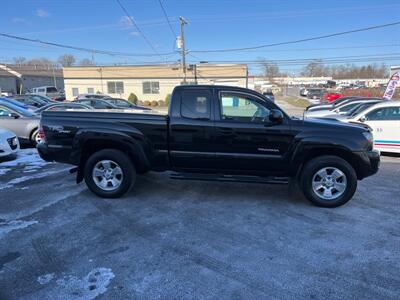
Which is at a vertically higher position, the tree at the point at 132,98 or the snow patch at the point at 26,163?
the tree at the point at 132,98

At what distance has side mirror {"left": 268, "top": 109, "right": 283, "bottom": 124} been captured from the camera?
465 cm

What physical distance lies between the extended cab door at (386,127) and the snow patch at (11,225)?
8.80 m

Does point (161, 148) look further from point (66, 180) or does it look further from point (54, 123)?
point (66, 180)

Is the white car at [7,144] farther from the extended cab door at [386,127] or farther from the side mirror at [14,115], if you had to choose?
the extended cab door at [386,127]

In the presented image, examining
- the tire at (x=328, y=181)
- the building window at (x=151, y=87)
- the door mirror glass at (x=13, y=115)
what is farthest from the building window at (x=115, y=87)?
the tire at (x=328, y=181)

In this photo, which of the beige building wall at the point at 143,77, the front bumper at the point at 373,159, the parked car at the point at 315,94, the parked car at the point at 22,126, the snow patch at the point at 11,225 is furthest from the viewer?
the parked car at the point at 315,94

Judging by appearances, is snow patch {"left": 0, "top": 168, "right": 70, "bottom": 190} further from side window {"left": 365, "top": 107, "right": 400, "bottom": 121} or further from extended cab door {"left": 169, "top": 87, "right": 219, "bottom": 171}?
side window {"left": 365, "top": 107, "right": 400, "bottom": 121}

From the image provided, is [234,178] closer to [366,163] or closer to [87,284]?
[366,163]

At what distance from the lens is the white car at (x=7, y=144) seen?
25.2 feet

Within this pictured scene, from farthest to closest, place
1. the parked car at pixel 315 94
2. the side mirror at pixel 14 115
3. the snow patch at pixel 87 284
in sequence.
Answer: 1. the parked car at pixel 315 94
2. the side mirror at pixel 14 115
3. the snow patch at pixel 87 284

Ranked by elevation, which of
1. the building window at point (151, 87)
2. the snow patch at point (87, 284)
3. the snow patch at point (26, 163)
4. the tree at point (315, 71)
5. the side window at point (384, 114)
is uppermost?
the tree at point (315, 71)

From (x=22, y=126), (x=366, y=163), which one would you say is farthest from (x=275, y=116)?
(x=22, y=126)

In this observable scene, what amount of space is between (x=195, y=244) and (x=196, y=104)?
2.28 m

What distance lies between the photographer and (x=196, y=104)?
5012mm
